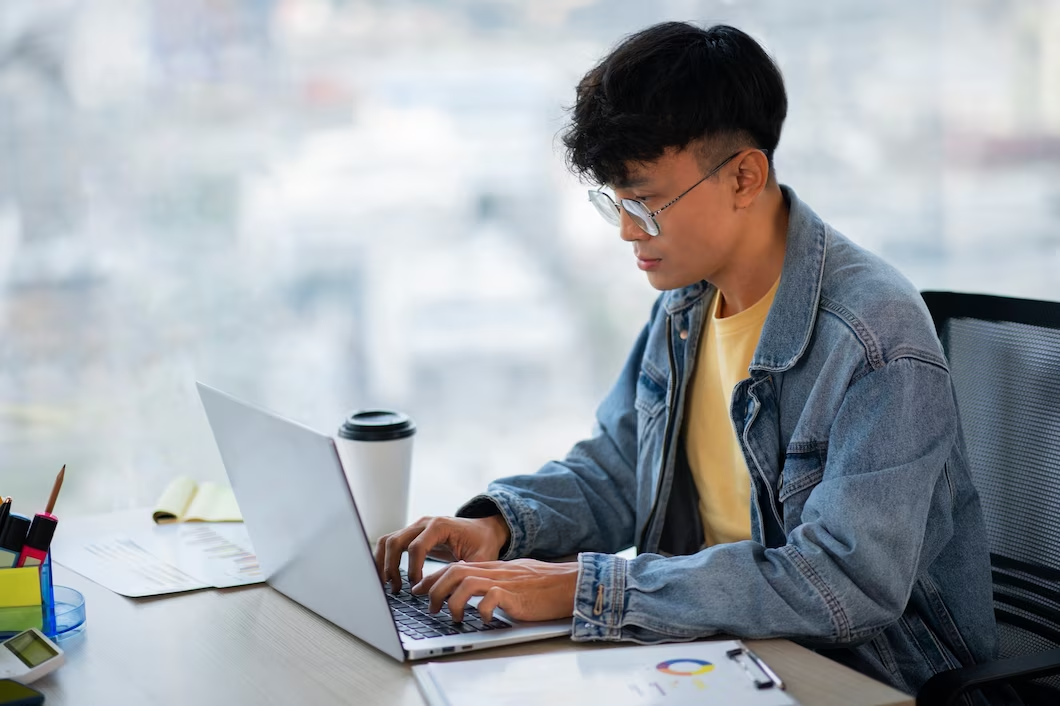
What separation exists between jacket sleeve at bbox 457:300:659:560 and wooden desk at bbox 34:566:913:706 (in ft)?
1.03

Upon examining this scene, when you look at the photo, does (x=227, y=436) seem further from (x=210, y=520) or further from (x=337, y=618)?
(x=210, y=520)

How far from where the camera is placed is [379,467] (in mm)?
1555

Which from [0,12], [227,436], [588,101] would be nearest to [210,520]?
[227,436]

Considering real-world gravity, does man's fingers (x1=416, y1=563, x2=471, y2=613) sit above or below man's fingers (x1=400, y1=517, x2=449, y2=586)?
above

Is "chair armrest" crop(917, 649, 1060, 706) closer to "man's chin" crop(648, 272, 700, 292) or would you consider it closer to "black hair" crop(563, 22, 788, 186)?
"man's chin" crop(648, 272, 700, 292)

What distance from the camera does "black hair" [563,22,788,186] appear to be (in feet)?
4.38

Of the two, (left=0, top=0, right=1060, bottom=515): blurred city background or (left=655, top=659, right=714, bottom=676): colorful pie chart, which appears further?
(left=0, top=0, right=1060, bottom=515): blurred city background

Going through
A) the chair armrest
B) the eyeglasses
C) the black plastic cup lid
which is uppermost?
the eyeglasses

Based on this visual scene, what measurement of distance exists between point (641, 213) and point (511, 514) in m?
0.42

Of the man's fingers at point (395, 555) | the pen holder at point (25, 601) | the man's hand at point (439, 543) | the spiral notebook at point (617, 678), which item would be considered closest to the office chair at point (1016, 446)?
the spiral notebook at point (617, 678)

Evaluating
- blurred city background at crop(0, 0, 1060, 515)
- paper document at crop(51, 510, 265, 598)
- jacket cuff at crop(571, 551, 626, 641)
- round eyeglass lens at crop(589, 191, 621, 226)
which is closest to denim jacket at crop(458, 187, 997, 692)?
jacket cuff at crop(571, 551, 626, 641)

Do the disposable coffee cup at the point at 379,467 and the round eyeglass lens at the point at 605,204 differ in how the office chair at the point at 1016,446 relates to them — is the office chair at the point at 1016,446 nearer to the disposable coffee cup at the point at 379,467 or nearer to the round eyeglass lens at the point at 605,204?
the round eyeglass lens at the point at 605,204

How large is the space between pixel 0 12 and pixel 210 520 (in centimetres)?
125

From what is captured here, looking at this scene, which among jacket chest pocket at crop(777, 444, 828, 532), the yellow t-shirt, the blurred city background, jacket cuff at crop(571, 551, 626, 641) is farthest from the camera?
the blurred city background
